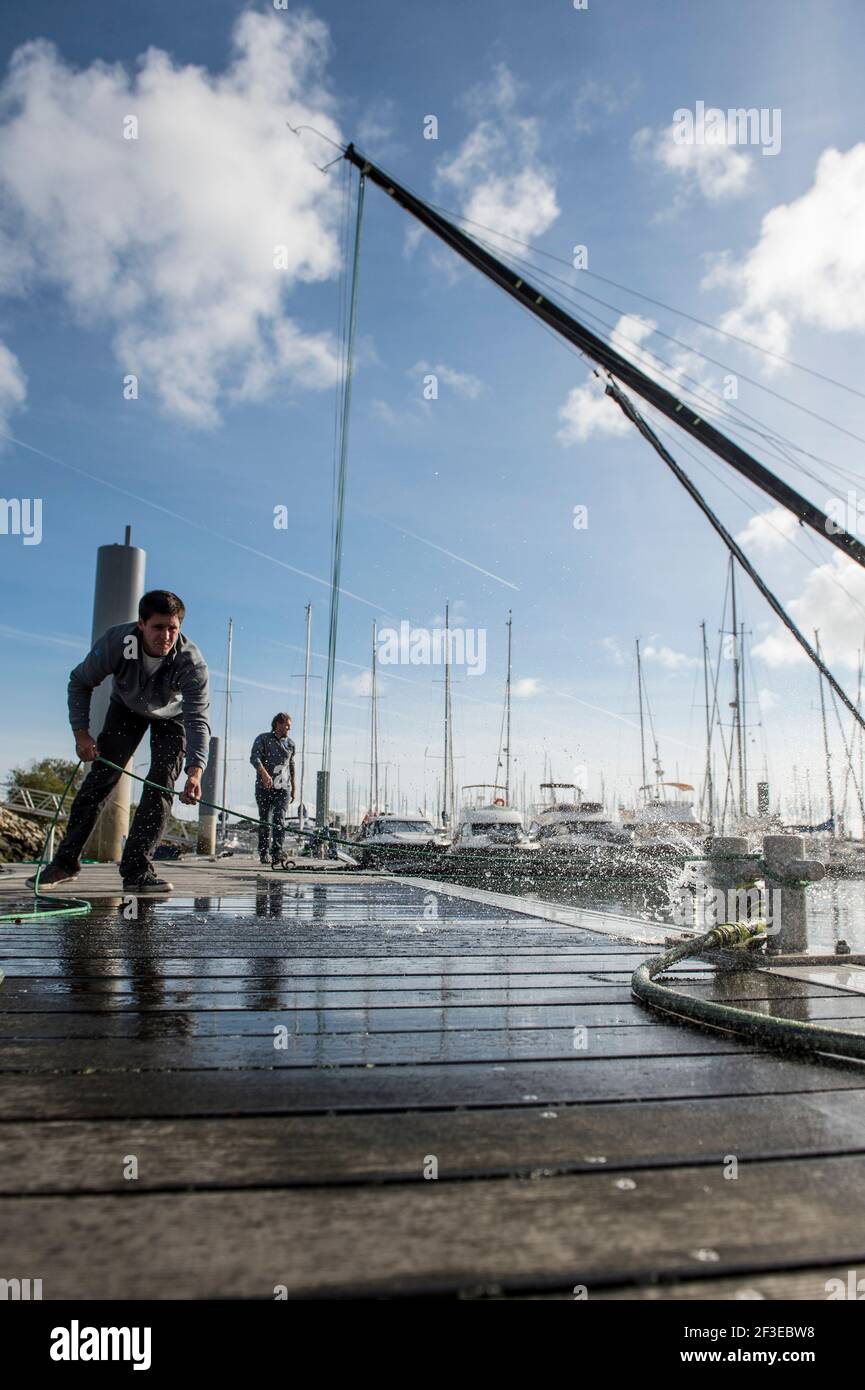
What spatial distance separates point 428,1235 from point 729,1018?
4.35 ft

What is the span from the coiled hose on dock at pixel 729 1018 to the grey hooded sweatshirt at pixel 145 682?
3083 millimetres

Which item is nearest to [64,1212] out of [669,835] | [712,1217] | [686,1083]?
[712,1217]

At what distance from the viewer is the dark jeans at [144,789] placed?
500 cm

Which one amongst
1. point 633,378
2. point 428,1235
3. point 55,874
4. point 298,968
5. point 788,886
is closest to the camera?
point 428,1235

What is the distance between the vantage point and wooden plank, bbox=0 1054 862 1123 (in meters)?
1.44

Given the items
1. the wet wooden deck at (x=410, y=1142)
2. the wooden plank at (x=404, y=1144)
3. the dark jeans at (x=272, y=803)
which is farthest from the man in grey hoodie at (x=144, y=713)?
the dark jeans at (x=272, y=803)

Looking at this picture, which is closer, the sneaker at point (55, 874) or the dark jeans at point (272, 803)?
the sneaker at point (55, 874)

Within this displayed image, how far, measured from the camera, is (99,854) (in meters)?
9.15

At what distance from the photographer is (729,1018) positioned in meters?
2.07

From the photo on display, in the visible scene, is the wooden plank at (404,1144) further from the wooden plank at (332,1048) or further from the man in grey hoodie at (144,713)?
the man in grey hoodie at (144,713)

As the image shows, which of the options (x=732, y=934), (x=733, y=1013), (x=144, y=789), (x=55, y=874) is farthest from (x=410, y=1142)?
(x=55, y=874)

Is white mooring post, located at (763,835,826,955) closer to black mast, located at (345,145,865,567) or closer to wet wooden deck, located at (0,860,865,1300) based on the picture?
wet wooden deck, located at (0,860,865,1300)

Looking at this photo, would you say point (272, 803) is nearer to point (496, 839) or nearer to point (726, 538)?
point (726, 538)

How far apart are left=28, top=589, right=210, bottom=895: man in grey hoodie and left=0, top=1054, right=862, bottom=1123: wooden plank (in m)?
3.29
